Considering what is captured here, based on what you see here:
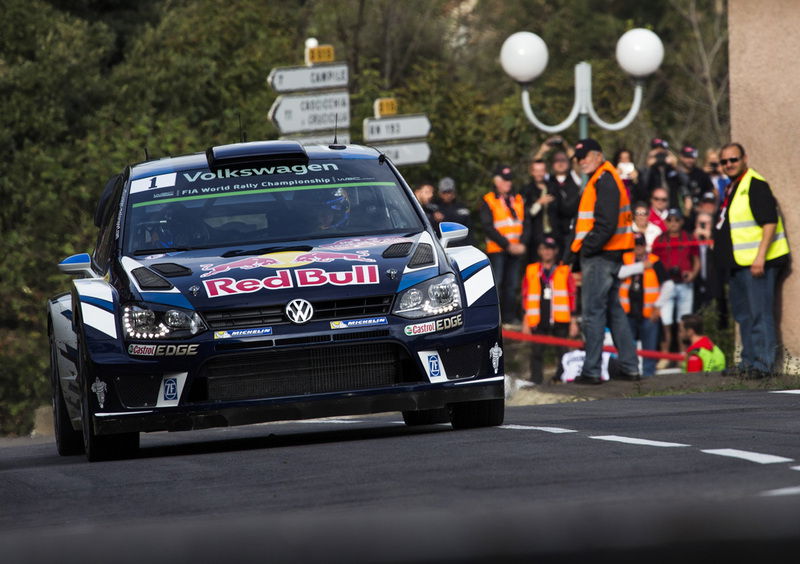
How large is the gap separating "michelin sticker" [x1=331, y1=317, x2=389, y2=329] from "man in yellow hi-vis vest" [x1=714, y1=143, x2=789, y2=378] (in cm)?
639

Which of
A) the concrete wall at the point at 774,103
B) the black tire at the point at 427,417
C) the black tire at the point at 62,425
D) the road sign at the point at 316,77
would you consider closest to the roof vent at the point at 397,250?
the black tire at the point at 427,417

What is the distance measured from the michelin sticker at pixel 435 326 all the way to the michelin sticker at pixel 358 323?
0.14m

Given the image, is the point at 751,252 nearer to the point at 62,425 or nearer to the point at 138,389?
the point at 62,425

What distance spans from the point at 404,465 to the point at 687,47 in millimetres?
41543

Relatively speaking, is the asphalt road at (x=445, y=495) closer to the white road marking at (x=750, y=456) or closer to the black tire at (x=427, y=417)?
the white road marking at (x=750, y=456)

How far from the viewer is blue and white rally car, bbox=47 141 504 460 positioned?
10.5m

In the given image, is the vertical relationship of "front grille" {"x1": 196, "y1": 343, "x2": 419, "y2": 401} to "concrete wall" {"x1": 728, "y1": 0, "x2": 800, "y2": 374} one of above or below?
below

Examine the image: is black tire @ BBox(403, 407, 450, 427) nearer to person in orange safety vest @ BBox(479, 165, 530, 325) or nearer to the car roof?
the car roof

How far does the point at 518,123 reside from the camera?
123 feet

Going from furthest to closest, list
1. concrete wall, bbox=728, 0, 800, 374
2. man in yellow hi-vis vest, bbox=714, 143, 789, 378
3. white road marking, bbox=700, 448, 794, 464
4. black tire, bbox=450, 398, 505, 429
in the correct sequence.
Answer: concrete wall, bbox=728, 0, 800, 374
man in yellow hi-vis vest, bbox=714, 143, 789, 378
black tire, bbox=450, 398, 505, 429
white road marking, bbox=700, 448, 794, 464

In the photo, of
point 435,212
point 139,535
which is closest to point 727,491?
point 139,535

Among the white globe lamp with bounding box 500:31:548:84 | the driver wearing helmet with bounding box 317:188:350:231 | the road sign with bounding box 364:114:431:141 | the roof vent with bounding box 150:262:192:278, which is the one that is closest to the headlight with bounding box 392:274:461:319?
the driver wearing helmet with bounding box 317:188:350:231

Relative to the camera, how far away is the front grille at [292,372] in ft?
34.8

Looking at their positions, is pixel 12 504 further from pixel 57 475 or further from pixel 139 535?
pixel 139 535
